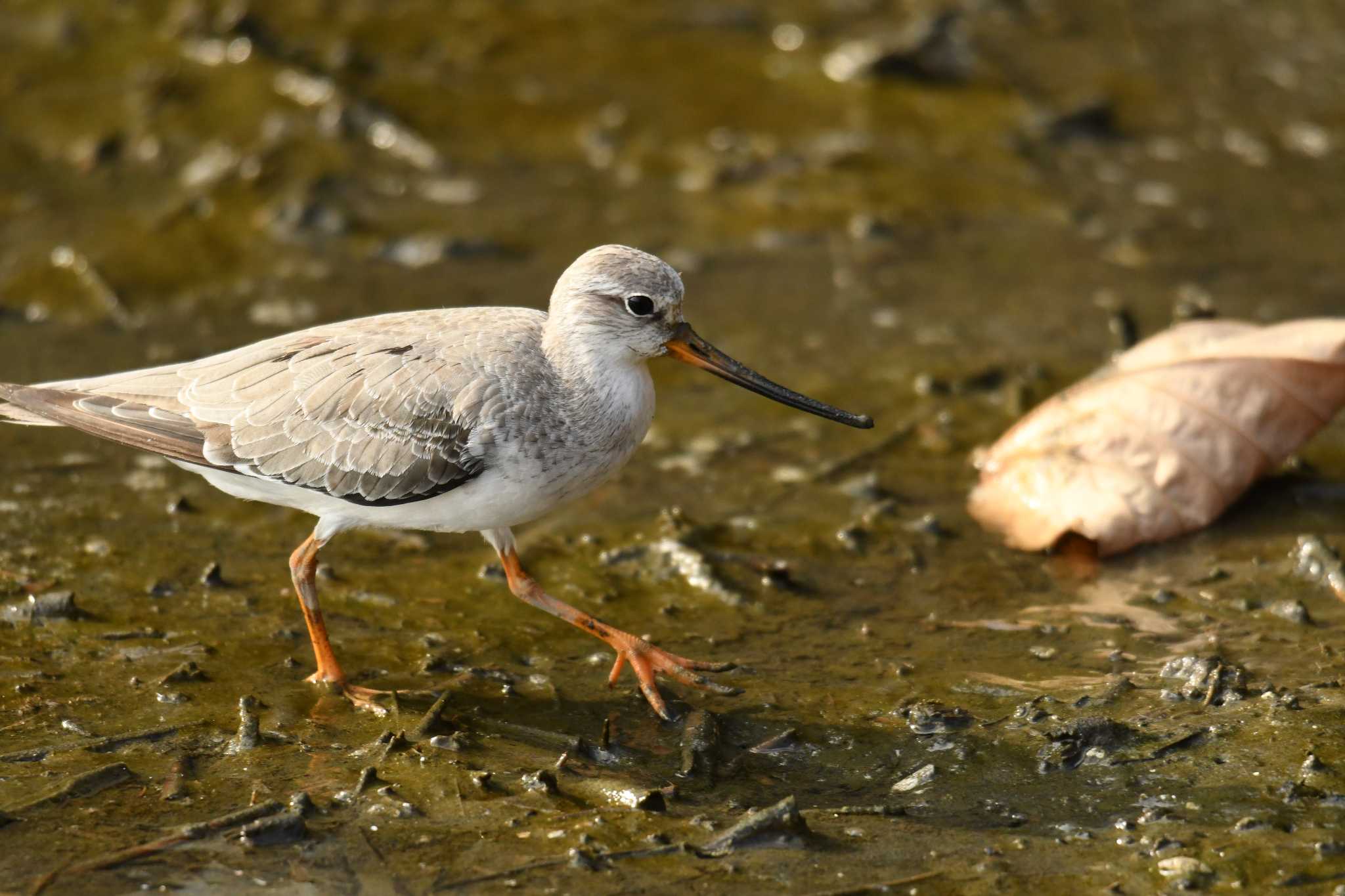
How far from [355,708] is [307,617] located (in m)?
0.51

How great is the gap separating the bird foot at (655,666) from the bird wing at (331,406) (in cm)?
101

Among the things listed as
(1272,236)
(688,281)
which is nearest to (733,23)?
(688,281)

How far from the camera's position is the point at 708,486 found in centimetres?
818

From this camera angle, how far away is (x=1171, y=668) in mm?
6234

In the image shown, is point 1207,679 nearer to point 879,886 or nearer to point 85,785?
point 879,886

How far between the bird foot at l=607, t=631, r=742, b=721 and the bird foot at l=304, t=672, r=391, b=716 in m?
1.00

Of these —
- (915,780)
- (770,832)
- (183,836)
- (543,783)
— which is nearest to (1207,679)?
(915,780)

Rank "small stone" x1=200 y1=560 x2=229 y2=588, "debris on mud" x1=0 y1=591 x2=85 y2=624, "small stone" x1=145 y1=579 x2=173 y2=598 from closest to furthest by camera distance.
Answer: "debris on mud" x1=0 y1=591 x2=85 y2=624, "small stone" x1=145 y1=579 x2=173 y2=598, "small stone" x1=200 y1=560 x2=229 y2=588

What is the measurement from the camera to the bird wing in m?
6.28

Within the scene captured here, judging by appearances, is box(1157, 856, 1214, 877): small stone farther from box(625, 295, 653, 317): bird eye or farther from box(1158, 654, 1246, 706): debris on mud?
box(625, 295, 653, 317): bird eye

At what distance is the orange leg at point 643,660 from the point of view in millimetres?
6254

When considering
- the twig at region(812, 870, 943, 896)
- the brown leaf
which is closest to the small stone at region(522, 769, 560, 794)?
the twig at region(812, 870, 943, 896)

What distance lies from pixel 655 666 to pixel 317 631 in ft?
4.83

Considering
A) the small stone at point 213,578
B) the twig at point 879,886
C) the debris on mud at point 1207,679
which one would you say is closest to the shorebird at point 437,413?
the small stone at point 213,578
